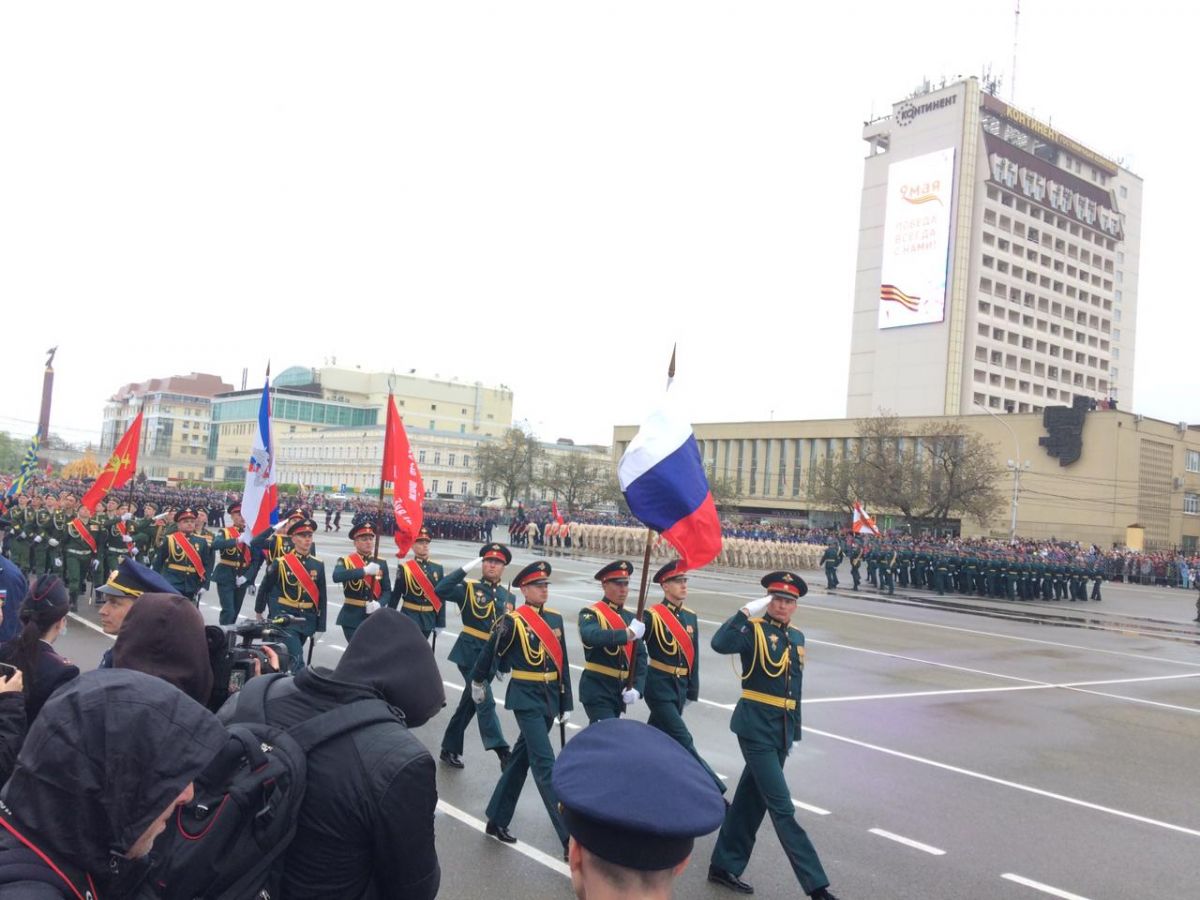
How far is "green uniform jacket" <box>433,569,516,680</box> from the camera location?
852 centimetres

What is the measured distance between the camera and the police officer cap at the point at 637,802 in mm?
1801

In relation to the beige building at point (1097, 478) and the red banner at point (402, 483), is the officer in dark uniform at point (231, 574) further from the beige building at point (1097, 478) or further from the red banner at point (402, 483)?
the beige building at point (1097, 478)

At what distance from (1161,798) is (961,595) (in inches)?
1014

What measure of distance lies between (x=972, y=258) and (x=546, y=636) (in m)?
93.5

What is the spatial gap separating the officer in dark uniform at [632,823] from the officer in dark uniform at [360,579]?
8.08 m

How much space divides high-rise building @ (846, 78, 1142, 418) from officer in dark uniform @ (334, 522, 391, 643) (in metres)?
85.0

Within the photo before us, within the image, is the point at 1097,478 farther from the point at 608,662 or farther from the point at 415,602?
the point at 608,662

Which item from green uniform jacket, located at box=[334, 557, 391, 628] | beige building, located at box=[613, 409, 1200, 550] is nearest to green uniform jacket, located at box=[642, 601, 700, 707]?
green uniform jacket, located at box=[334, 557, 391, 628]

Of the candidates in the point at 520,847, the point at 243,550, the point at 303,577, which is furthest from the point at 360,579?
the point at 520,847

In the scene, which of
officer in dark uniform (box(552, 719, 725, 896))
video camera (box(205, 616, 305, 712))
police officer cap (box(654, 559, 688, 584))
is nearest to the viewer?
officer in dark uniform (box(552, 719, 725, 896))

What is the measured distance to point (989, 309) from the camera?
92.8 metres

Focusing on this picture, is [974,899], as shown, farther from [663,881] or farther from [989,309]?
[989,309]

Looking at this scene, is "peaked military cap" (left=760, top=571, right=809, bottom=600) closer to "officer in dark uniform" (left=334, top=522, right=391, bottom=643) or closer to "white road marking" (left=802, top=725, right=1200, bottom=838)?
"white road marking" (left=802, top=725, right=1200, bottom=838)

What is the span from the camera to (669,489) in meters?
6.54
